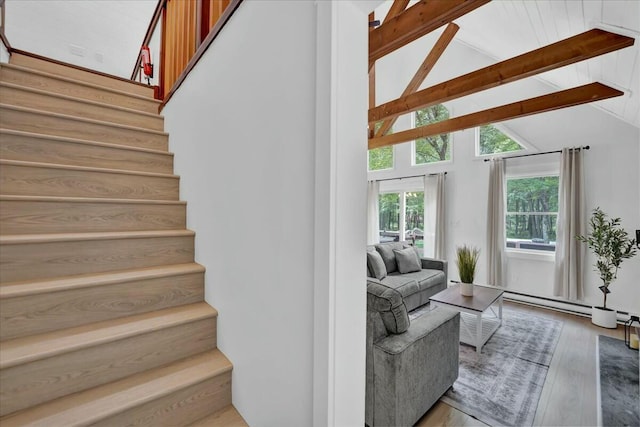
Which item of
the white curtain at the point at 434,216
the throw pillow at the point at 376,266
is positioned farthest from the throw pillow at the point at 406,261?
the white curtain at the point at 434,216

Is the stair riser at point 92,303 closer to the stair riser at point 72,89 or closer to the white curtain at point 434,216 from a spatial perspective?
the stair riser at point 72,89

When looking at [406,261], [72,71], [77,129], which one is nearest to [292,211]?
[77,129]

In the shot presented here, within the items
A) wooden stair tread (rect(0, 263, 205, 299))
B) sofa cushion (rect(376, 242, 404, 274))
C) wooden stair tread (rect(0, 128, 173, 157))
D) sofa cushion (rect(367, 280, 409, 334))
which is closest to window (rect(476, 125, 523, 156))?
sofa cushion (rect(376, 242, 404, 274))

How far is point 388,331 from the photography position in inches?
67.0

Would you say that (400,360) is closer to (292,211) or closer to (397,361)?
(397,361)

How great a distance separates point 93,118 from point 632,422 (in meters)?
4.38

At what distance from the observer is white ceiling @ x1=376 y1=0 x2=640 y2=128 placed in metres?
1.74

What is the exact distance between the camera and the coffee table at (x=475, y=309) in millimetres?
2734

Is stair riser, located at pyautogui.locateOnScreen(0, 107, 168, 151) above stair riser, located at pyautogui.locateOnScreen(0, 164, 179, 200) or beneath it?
above

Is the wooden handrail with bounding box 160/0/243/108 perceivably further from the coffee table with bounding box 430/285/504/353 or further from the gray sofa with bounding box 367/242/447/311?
the coffee table with bounding box 430/285/504/353

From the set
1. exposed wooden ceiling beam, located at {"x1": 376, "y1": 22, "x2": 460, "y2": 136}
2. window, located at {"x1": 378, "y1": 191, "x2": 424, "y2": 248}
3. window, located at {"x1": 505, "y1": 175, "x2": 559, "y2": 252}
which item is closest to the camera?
exposed wooden ceiling beam, located at {"x1": 376, "y1": 22, "x2": 460, "y2": 136}

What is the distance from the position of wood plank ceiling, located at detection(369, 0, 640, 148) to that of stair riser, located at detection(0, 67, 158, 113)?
7.63ft

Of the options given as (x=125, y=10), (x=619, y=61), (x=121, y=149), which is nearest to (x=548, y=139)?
(x=619, y=61)

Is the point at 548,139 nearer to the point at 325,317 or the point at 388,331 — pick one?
the point at 388,331
